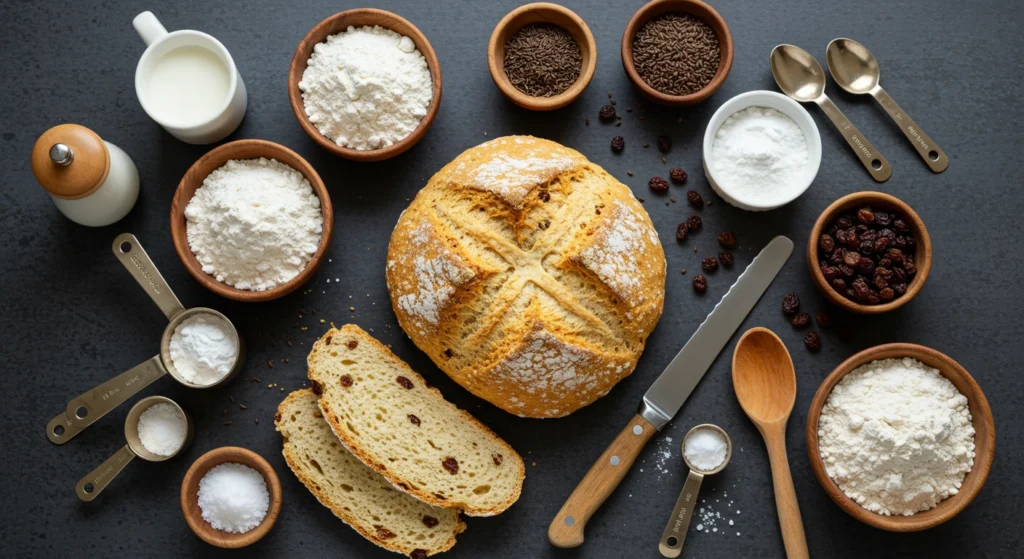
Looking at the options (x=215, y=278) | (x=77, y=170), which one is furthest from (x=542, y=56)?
(x=77, y=170)

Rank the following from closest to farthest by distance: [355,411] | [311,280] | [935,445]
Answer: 1. [935,445]
2. [355,411]
3. [311,280]

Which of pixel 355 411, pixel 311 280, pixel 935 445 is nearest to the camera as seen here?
pixel 935 445

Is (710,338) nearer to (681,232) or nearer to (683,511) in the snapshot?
(681,232)

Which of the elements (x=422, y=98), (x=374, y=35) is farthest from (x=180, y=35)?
(x=422, y=98)

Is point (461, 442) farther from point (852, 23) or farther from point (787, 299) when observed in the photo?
point (852, 23)

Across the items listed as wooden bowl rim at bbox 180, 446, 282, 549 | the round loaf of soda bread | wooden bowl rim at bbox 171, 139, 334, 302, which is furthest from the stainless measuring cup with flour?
the round loaf of soda bread

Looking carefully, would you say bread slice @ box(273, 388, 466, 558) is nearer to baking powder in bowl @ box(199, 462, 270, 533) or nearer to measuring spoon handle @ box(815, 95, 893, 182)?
baking powder in bowl @ box(199, 462, 270, 533)
